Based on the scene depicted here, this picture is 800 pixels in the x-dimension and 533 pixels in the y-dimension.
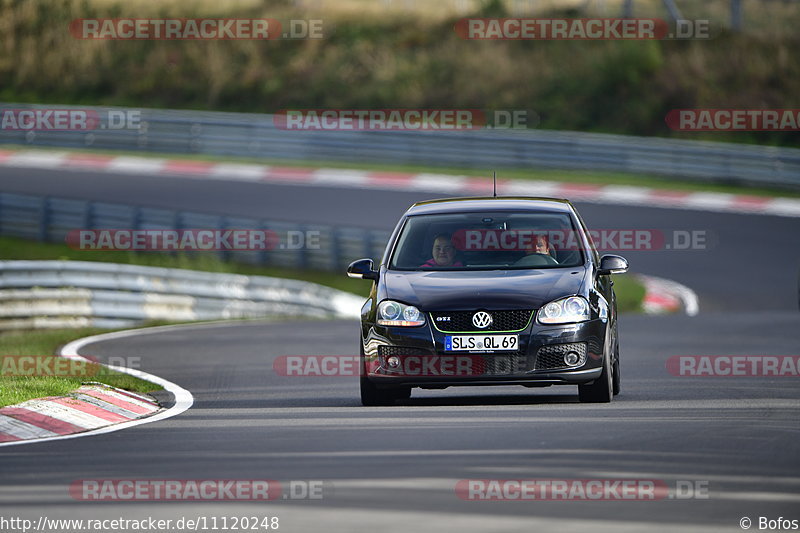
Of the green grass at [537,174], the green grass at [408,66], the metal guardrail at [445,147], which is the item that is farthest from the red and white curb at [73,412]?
the green grass at [408,66]

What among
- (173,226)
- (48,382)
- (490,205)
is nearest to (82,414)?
(48,382)

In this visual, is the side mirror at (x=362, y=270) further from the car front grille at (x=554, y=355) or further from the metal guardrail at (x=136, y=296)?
the metal guardrail at (x=136, y=296)

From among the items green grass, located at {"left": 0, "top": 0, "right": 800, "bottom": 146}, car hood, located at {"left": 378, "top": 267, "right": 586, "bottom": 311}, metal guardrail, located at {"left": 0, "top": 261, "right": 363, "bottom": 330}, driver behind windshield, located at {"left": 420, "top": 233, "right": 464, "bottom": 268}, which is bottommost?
metal guardrail, located at {"left": 0, "top": 261, "right": 363, "bottom": 330}

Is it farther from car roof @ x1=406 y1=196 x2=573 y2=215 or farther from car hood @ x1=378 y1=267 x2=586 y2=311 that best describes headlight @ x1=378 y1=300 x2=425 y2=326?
car roof @ x1=406 y1=196 x2=573 y2=215

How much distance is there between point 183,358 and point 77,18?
39101 millimetres

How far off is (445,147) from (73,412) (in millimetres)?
28146

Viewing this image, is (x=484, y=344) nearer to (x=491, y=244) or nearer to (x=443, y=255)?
(x=443, y=255)

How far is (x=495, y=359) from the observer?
11758mm

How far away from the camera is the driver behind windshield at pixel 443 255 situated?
41.6 ft

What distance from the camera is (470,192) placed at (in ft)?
119

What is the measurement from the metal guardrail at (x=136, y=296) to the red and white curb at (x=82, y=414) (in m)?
10.1

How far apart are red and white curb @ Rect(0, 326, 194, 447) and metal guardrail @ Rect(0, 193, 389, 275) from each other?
47.3 ft

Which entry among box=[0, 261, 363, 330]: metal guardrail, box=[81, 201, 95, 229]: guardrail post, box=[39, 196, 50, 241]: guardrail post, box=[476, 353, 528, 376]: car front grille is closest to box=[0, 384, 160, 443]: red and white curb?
box=[476, 353, 528, 376]: car front grille

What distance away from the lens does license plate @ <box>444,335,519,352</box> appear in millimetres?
11766
